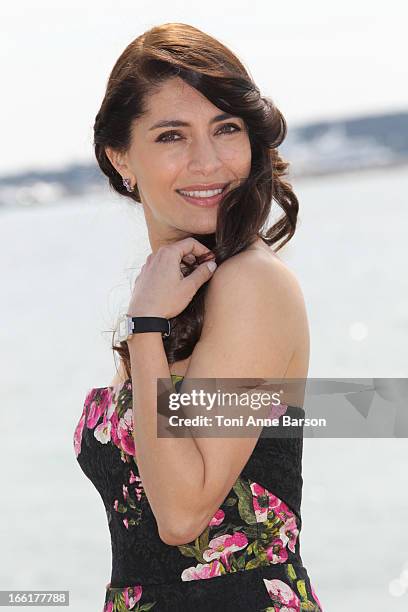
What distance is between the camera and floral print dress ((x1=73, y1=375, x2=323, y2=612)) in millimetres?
2305

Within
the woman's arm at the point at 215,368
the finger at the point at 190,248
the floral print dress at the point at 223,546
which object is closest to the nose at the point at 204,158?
the finger at the point at 190,248

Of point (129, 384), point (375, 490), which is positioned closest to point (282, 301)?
point (129, 384)

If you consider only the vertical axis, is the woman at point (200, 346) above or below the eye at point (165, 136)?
below

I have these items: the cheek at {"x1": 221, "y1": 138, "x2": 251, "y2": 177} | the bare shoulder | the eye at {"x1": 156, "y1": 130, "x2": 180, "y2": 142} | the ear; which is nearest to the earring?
the ear

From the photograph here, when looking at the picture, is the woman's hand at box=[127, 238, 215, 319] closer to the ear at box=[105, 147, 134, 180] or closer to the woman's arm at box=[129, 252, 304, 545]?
the woman's arm at box=[129, 252, 304, 545]

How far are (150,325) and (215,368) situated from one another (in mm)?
181

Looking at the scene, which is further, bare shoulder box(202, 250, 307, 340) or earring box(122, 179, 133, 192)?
earring box(122, 179, 133, 192)

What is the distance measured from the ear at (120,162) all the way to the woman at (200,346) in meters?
0.07

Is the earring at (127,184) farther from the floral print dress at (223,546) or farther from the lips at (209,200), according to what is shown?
the floral print dress at (223,546)

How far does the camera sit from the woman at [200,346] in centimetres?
220

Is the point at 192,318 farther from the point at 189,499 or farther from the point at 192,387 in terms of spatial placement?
the point at 189,499

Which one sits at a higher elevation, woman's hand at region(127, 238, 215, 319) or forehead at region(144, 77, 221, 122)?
forehead at region(144, 77, 221, 122)

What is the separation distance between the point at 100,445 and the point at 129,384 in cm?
14

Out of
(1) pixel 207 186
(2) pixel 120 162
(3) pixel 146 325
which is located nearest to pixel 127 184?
(2) pixel 120 162
